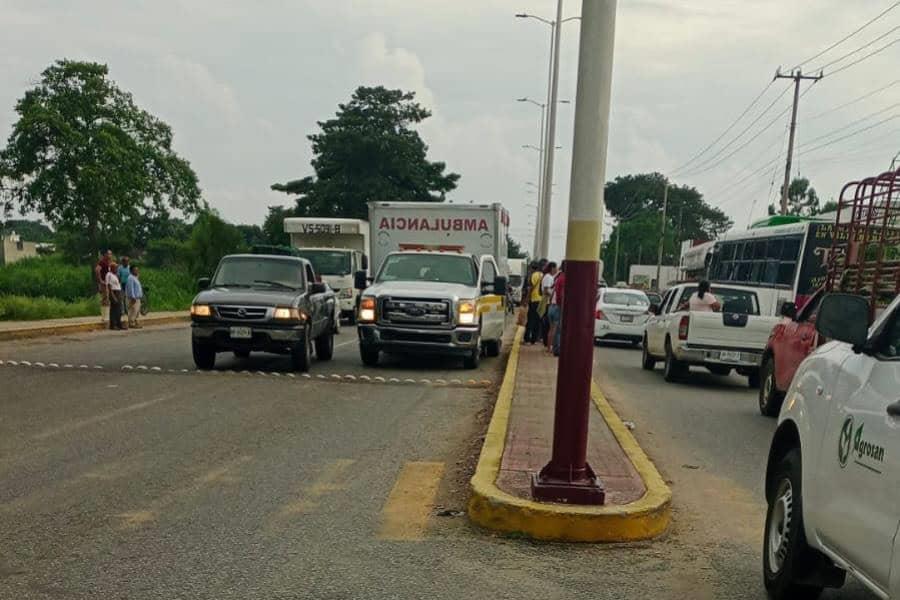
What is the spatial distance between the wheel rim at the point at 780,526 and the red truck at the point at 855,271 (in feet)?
19.9

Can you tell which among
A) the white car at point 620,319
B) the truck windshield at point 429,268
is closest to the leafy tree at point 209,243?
the white car at point 620,319

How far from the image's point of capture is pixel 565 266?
6.14 metres

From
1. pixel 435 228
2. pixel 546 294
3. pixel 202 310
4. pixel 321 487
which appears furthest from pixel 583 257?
pixel 435 228

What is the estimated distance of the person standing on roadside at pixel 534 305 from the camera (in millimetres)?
19953

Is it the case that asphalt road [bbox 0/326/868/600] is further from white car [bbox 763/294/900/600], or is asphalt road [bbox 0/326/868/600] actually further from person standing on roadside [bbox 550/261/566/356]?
person standing on roadside [bbox 550/261/566/356]

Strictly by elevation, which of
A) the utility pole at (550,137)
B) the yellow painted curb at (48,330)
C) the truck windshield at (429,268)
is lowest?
the yellow painted curb at (48,330)

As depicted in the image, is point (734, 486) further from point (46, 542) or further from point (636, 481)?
point (46, 542)

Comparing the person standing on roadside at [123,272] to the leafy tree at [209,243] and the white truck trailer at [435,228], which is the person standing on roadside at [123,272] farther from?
the leafy tree at [209,243]

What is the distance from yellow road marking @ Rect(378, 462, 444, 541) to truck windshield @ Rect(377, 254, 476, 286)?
9.07 metres

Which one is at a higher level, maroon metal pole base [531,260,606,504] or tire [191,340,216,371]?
maroon metal pole base [531,260,606,504]

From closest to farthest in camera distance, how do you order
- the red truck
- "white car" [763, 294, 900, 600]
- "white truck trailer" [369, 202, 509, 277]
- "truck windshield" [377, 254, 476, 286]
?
"white car" [763, 294, 900, 600] → the red truck → "truck windshield" [377, 254, 476, 286] → "white truck trailer" [369, 202, 509, 277]

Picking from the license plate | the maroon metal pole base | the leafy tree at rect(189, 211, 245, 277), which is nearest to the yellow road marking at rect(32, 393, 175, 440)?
the license plate

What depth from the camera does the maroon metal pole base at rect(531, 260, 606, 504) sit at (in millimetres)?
5996

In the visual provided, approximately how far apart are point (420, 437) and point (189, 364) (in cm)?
732
